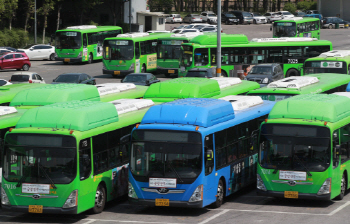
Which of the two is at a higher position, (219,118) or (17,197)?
(219,118)

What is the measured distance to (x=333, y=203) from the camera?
16.3 m

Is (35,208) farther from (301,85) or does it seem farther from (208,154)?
(301,85)

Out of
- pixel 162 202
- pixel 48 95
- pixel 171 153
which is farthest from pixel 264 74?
pixel 162 202

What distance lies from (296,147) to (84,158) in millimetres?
5164

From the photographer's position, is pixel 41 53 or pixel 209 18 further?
pixel 209 18

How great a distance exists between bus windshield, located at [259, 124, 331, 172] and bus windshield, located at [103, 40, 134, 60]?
87.5 feet

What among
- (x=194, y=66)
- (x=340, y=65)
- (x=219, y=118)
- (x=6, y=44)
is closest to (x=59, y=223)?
(x=219, y=118)

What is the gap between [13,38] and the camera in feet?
192

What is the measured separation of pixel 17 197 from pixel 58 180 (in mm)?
1070

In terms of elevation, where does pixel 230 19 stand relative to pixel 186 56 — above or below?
above

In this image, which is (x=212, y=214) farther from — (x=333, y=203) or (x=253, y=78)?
(x=253, y=78)

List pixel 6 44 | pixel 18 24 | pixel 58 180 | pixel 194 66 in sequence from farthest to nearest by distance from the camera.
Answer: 1. pixel 18 24
2. pixel 6 44
3. pixel 194 66
4. pixel 58 180

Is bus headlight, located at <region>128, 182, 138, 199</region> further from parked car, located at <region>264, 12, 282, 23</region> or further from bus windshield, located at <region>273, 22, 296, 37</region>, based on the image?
parked car, located at <region>264, 12, 282, 23</region>

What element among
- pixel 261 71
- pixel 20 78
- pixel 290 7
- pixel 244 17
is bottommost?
pixel 20 78
